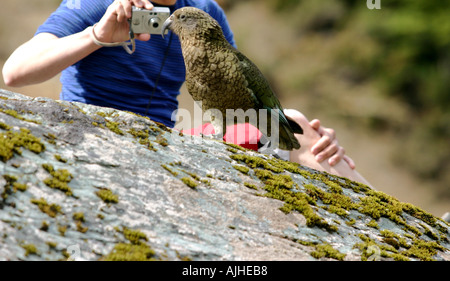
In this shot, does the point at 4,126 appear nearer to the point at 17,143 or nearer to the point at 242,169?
the point at 17,143

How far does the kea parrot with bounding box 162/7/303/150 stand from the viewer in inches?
75.6

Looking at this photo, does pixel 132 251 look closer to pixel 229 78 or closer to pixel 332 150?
pixel 229 78

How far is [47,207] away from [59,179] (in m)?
0.10

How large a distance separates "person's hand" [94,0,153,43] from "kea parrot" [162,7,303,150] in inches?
4.9

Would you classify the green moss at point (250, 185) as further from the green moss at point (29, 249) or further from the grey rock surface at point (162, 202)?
the green moss at point (29, 249)

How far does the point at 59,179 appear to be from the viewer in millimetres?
1205

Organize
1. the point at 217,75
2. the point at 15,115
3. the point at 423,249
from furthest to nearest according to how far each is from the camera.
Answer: the point at 217,75
the point at 423,249
the point at 15,115

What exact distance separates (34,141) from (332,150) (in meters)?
1.89

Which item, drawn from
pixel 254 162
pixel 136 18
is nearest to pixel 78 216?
pixel 254 162

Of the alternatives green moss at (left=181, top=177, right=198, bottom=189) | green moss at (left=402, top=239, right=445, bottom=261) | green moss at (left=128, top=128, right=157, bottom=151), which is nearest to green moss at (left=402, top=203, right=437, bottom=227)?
green moss at (left=402, top=239, right=445, bottom=261)

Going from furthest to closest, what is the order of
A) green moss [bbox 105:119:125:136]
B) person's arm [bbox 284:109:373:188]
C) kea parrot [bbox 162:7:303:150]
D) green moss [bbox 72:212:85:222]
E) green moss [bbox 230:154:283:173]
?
person's arm [bbox 284:109:373:188] < kea parrot [bbox 162:7:303:150] < green moss [bbox 230:154:283:173] < green moss [bbox 105:119:125:136] < green moss [bbox 72:212:85:222]

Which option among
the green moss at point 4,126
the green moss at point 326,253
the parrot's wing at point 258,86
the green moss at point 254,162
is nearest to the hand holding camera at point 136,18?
the parrot's wing at point 258,86

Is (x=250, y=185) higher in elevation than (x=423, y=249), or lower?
higher

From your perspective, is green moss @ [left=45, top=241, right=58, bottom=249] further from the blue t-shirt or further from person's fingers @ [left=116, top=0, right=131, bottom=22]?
the blue t-shirt
